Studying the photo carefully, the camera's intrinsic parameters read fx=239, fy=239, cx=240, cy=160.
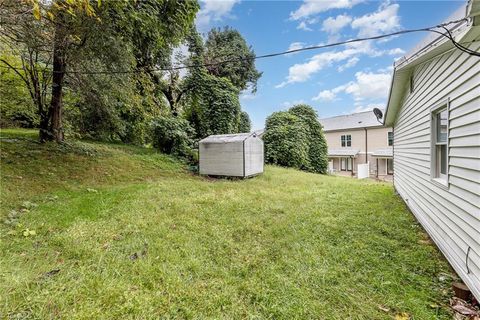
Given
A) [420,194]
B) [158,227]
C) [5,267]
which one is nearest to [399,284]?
[420,194]

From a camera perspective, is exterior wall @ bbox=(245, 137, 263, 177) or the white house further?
exterior wall @ bbox=(245, 137, 263, 177)

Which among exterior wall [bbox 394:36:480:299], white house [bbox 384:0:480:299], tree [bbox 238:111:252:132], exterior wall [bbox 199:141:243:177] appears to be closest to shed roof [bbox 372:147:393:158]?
tree [bbox 238:111:252:132]

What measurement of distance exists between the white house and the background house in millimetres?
14930

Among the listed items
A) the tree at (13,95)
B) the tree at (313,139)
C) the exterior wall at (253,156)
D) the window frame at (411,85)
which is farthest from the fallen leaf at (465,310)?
the tree at (313,139)

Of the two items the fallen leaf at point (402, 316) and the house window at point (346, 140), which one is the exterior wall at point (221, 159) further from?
the house window at point (346, 140)

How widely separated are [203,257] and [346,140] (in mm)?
21608

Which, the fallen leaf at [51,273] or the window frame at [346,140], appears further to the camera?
the window frame at [346,140]

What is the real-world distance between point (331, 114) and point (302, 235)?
969 inches

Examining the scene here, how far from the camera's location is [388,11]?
4441mm

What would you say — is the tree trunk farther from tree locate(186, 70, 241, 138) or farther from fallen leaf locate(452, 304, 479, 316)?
fallen leaf locate(452, 304, 479, 316)

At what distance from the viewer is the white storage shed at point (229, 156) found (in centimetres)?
842

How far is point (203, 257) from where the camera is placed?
3.03 m

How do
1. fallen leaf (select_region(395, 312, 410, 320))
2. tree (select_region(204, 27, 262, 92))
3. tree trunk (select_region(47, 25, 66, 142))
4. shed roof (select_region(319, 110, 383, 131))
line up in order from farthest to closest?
1. shed roof (select_region(319, 110, 383, 131))
2. tree (select_region(204, 27, 262, 92))
3. tree trunk (select_region(47, 25, 66, 142))
4. fallen leaf (select_region(395, 312, 410, 320))

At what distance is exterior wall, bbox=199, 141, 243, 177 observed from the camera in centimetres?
843
